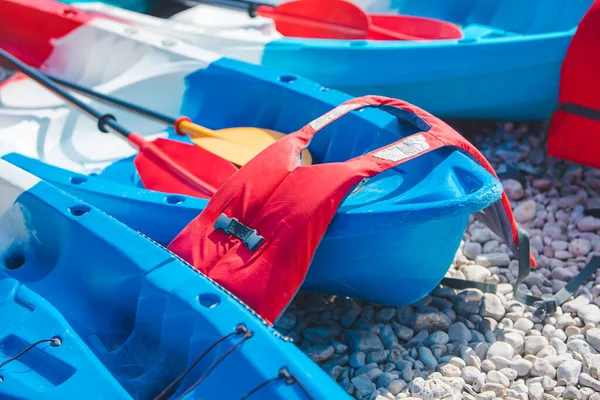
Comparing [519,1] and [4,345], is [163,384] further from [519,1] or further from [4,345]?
[519,1]

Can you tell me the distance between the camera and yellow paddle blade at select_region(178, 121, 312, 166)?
2518mm

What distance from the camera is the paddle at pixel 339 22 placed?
3488 millimetres

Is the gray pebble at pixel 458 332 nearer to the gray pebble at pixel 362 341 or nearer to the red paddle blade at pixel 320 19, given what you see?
the gray pebble at pixel 362 341

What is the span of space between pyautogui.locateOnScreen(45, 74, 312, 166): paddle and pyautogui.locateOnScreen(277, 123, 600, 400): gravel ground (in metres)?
0.55

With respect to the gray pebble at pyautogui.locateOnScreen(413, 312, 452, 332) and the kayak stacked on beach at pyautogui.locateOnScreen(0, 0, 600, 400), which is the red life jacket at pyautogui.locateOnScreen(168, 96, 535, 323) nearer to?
the kayak stacked on beach at pyautogui.locateOnScreen(0, 0, 600, 400)

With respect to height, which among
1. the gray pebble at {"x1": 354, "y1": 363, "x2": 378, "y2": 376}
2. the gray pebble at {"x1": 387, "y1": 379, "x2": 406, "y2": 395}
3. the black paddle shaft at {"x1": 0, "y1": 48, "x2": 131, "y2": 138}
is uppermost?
the black paddle shaft at {"x1": 0, "y1": 48, "x2": 131, "y2": 138}

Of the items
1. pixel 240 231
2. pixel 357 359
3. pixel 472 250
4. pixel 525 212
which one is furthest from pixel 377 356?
pixel 525 212

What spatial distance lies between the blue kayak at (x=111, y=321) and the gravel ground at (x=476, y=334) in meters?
0.55

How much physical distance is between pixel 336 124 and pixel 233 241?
31.8 inches

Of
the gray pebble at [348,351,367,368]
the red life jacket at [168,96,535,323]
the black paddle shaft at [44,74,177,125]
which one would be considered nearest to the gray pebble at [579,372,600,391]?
the gray pebble at [348,351,367,368]

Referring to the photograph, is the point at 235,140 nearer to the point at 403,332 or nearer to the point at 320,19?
the point at 403,332

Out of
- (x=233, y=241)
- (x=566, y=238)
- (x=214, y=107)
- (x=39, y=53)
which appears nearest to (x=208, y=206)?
(x=233, y=241)

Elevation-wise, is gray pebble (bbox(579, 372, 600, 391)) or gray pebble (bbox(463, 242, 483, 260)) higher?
gray pebble (bbox(463, 242, 483, 260))

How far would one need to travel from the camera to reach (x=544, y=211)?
2.85m
